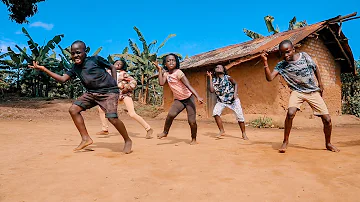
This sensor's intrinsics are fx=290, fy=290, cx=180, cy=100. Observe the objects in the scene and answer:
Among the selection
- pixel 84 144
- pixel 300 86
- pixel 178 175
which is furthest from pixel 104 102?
pixel 300 86

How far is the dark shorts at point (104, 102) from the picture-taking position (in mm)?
3713

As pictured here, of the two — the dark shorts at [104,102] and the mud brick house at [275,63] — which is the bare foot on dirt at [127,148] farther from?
the mud brick house at [275,63]

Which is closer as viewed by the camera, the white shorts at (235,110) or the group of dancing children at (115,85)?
the group of dancing children at (115,85)

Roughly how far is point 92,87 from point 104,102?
0.25 m

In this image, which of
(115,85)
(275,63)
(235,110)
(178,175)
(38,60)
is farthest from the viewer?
(38,60)

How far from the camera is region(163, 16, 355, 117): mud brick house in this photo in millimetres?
9125

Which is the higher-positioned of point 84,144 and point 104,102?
point 104,102

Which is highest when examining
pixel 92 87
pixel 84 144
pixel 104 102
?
pixel 92 87

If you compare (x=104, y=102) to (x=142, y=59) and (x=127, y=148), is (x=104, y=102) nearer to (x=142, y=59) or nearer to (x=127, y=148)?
(x=127, y=148)

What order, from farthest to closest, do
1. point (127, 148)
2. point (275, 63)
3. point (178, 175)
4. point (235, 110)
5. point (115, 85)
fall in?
point (275, 63) → point (235, 110) → point (115, 85) → point (127, 148) → point (178, 175)

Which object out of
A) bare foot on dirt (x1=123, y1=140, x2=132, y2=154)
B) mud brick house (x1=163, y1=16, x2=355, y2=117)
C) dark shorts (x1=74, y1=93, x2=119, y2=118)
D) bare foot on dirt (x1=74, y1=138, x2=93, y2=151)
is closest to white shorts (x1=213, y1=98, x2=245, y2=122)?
bare foot on dirt (x1=123, y1=140, x2=132, y2=154)

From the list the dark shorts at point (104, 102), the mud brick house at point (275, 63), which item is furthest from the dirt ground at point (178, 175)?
the mud brick house at point (275, 63)

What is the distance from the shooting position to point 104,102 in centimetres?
379

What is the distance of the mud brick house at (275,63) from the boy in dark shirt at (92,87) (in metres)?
5.88
